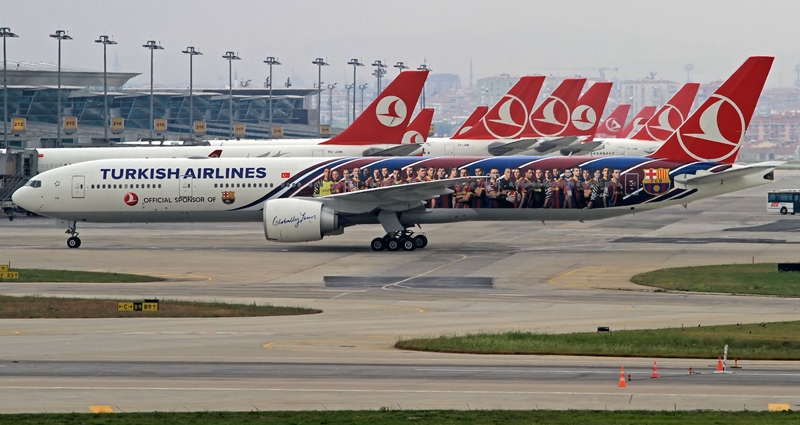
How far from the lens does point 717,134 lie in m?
52.3

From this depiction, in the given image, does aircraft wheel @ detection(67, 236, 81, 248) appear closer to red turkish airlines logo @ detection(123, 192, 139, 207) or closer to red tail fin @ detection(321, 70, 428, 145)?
red turkish airlines logo @ detection(123, 192, 139, 207)

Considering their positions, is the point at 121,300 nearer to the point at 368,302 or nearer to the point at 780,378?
the point at 368,302

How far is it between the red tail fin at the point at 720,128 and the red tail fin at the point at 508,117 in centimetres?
3621

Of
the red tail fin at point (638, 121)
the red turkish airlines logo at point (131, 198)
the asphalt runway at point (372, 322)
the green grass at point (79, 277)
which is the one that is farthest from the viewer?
the red tail fin at point (638, 121)

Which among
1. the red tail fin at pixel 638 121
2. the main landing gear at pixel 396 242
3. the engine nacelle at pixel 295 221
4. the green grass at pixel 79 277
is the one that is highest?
the red tail fin at pixel 638 121

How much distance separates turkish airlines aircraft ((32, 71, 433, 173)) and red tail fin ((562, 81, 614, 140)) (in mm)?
31574

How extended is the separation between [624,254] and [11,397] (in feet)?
115

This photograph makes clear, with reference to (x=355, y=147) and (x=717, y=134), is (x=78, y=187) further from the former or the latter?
(x=717, y=134)

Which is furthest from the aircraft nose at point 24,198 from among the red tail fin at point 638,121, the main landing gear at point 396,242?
the red tail fin at point 638,121

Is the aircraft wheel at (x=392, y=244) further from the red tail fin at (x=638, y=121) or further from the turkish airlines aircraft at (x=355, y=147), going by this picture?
the red tail fin at (x=638, y=121)

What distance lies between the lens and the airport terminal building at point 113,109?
135 metres

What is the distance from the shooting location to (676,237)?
60.5 m

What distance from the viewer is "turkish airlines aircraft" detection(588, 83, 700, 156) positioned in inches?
4102

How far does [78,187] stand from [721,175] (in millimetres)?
30216
